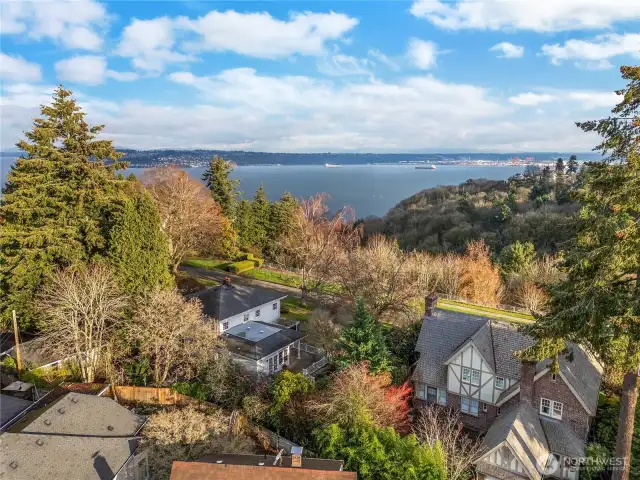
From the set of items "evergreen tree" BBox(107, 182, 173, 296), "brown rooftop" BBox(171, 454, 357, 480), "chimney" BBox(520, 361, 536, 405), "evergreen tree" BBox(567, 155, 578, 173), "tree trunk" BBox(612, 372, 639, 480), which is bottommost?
"brown rooftop" BBox(171, 454, 357, 480)

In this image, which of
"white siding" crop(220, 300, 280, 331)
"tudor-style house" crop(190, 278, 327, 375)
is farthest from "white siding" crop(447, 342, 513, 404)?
"white siding" crop(220, 300, 280, 331)

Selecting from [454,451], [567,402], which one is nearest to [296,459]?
[454,451]

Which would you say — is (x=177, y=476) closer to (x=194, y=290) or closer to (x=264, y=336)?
(x=264, y=336)

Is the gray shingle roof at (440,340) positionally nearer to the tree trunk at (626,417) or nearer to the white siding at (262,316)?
the tree trunk at (626,417)

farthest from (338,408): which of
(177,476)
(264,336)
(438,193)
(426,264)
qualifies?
(438,193)

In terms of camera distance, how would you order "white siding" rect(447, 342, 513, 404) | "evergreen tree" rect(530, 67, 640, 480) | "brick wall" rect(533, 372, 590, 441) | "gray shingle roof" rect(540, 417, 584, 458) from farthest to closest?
"white siding" rect(447, 342, 513, 404), "brick wall" rect(533, 372, 590, 441), "gray shingle roof" rect(540, 417, 584, 458), "evergreen tree" rect(530, 67, 640, 480)

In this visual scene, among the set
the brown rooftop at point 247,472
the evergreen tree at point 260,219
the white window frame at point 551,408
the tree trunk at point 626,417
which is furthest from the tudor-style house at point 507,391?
the evergreen tree at point 260,219

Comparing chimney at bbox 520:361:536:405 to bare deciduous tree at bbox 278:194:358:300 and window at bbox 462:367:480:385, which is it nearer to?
window at bbox 462:367:480:385

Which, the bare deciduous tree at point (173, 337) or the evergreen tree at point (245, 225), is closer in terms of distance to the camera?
the bare deciduous tree at point (173, 337)
